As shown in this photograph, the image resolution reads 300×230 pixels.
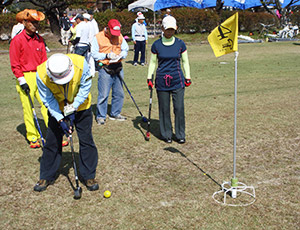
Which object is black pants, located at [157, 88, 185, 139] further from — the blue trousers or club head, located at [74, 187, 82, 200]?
club head, located at [74, 187, 82, 200]

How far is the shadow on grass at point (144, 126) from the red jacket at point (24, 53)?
2470 mm

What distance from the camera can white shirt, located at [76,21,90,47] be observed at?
495 inches

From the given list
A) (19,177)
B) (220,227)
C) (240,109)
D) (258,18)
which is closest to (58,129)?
(19,177)

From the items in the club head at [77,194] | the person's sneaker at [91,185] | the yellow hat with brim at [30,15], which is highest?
the yellow hat with brim at [30,15]

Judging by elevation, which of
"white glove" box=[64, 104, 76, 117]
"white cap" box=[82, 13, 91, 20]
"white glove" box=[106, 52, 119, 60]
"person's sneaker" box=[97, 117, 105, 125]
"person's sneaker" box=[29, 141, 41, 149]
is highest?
"white cap" box=[82, 13, 91, 20]

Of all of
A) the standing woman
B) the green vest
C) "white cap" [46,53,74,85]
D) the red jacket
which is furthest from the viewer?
the standing woman

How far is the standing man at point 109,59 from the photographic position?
25.3 ft

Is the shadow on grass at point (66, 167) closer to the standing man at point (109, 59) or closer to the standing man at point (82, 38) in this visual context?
the standing man at point (109, 59)

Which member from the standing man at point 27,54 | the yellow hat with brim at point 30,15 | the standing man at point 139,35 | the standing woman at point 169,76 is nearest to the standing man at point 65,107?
the standing man at point 27,54

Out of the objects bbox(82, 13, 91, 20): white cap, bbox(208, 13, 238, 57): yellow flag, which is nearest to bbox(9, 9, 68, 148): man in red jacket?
bbox(208, 13, 238, 57): yellow flag

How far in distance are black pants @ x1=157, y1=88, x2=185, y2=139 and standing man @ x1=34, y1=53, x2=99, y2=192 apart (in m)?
2.02

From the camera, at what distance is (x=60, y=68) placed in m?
4.16

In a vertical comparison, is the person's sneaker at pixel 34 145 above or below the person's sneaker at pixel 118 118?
above

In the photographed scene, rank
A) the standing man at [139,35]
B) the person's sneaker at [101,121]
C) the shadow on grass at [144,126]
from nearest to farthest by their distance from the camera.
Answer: the shadow on grass at [144,126] → the person's sneaker at [101,121] → the standing man at [139,35]
